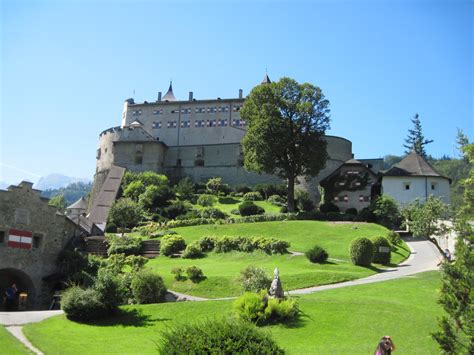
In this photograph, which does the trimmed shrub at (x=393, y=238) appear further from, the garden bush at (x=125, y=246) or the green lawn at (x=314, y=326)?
the garden bush at (x=125, y=246)

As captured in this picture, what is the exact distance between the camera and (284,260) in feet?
A: 111

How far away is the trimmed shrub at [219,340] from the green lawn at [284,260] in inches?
552

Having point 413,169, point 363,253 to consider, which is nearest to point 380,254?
point 363,253

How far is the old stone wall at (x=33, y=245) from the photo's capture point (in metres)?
31.7

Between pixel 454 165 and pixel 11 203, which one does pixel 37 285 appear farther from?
pixel 454 165

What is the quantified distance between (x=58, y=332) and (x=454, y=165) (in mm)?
115089

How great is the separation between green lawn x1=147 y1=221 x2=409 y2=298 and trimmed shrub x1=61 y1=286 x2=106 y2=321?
645cm

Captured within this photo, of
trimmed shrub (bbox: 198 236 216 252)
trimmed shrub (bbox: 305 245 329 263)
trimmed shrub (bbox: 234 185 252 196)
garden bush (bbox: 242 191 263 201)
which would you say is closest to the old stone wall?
trimmed shrub (bbox: 198 236 216 252)

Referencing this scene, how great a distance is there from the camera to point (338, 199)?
62.1 metres

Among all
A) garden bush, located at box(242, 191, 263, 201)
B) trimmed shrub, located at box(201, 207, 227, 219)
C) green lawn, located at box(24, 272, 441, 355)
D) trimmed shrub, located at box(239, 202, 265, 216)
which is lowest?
green lawn, located at box(24, 272, 441, 355)

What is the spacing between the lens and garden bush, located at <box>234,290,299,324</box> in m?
18.4

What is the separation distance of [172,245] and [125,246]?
12.8 feet

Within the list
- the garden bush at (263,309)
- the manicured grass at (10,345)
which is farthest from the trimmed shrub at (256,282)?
the manicured grass at (10,345)

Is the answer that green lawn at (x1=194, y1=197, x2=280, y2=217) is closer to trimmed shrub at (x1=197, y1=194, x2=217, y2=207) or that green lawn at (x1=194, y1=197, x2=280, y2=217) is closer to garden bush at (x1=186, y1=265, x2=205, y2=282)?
trimmed shrub at (x1=197, y1=194, x2=217, y2=207)
